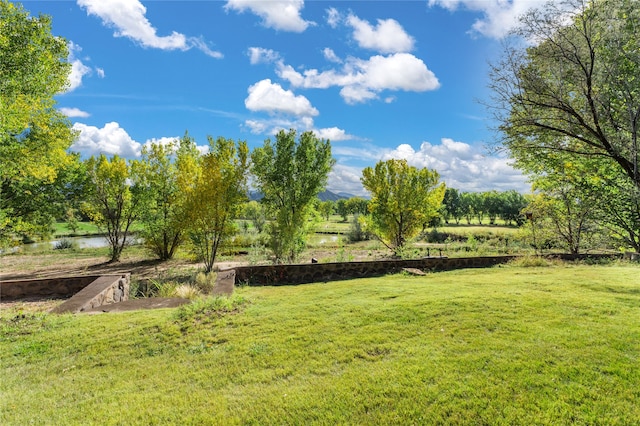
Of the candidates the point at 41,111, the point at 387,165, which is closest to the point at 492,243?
the point at 387,165

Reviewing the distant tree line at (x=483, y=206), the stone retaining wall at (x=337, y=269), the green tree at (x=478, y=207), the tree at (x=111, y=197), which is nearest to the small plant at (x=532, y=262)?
the stone retaining wall at (x=337, y=269)

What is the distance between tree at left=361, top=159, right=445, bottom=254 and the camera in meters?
21.5

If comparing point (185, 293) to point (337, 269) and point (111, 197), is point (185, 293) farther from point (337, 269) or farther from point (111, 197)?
point (111, 197)

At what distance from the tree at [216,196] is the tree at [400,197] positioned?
1120 cm

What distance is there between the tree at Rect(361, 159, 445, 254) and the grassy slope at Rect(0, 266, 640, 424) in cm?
1533

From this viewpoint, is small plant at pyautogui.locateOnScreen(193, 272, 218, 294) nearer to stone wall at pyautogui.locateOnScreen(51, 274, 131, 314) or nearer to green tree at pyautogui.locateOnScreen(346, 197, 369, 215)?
stone wall at pyautogui.locateOnScreen(51, 274, 131, 314)

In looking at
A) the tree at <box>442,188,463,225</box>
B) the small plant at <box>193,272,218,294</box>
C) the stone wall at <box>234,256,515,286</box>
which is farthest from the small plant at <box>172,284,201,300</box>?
the tree at <box>442,188,463,225</box>

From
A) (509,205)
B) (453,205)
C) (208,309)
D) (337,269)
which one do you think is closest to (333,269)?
(337,269)

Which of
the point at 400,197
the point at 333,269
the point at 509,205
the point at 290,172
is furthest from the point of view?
the point at 509,205

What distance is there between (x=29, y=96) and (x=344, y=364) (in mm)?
12507

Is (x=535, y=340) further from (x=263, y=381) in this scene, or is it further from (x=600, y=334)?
(x=263, y=381)

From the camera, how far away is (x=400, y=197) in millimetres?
21484

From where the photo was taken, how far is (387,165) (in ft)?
72.1

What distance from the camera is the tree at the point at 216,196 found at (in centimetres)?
1270
